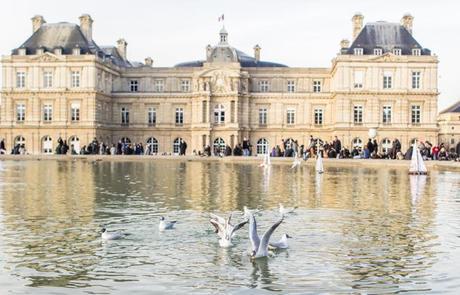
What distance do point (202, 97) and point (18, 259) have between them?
70.0 meters

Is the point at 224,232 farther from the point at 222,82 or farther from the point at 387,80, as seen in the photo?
the point at 222,82

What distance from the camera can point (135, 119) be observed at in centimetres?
8581

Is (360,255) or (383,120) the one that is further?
(383,120)

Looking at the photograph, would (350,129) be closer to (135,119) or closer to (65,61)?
(135,119)

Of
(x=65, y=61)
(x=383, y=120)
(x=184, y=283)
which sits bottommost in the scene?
(x=184, y=283)

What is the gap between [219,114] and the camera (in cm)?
8200

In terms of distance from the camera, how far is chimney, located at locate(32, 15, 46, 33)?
3270 inches

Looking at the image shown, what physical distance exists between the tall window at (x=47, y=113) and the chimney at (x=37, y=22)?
29.6ft

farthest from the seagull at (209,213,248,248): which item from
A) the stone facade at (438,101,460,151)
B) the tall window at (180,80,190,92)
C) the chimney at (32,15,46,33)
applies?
the stone facade at (438,101,460,151)

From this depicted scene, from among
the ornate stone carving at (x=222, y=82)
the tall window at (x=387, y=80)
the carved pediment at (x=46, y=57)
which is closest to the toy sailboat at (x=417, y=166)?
the tall window at (x=387, y=80)

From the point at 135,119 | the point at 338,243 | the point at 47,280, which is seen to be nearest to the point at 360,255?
the point at 338,243

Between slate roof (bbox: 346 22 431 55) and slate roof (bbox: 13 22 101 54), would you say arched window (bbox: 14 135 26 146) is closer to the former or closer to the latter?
slate roof (bbox: 13 22 101 54)

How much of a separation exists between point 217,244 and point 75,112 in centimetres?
6860

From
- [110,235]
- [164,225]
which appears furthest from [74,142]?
[110,235]
